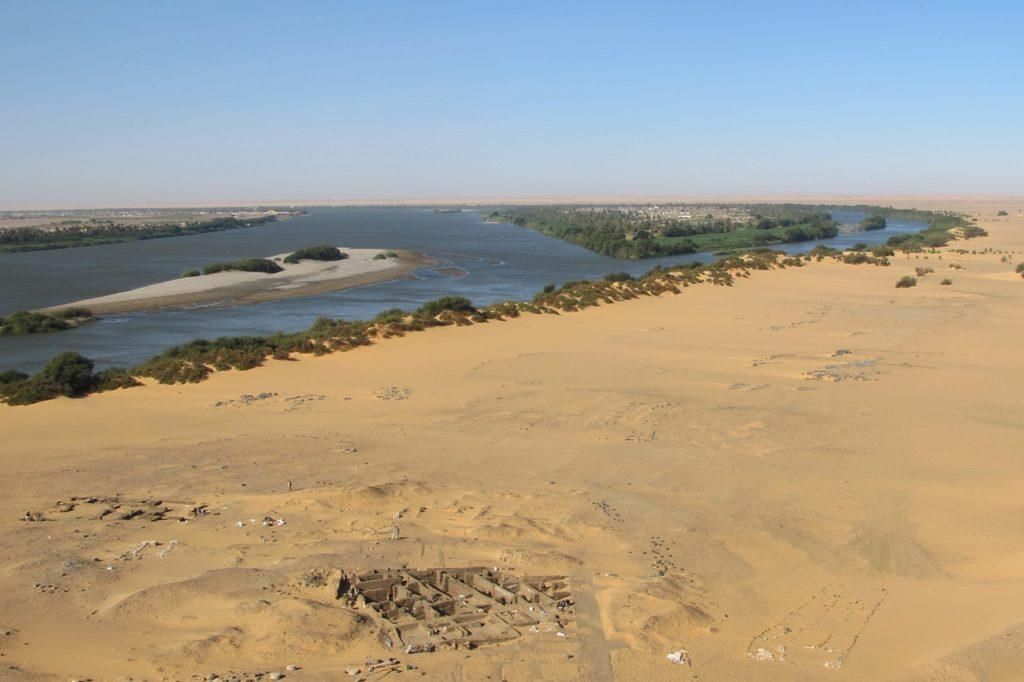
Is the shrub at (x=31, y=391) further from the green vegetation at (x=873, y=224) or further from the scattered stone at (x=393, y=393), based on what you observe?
the green vegetation at (x=873, y=224)

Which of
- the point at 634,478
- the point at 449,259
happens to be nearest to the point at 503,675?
the point at 634,478

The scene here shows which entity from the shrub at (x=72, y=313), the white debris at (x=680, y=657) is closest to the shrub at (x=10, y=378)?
the white debris at (x=680, y=657)

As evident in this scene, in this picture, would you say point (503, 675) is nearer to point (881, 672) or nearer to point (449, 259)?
point (881, 672)

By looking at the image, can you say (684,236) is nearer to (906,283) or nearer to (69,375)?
(906,283)

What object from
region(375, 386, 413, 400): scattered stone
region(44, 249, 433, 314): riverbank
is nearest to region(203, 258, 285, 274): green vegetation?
region(44, 249, 433, 314): riverbank

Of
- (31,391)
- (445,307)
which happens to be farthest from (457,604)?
(445,307)

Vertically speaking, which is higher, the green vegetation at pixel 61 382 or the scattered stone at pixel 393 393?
the green vegetation at pixel 61 382

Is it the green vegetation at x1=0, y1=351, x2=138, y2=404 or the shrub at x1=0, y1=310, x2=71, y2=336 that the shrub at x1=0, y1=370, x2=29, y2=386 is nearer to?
the green vegetation at x1=0, y1=351, x2=138, y2=404
